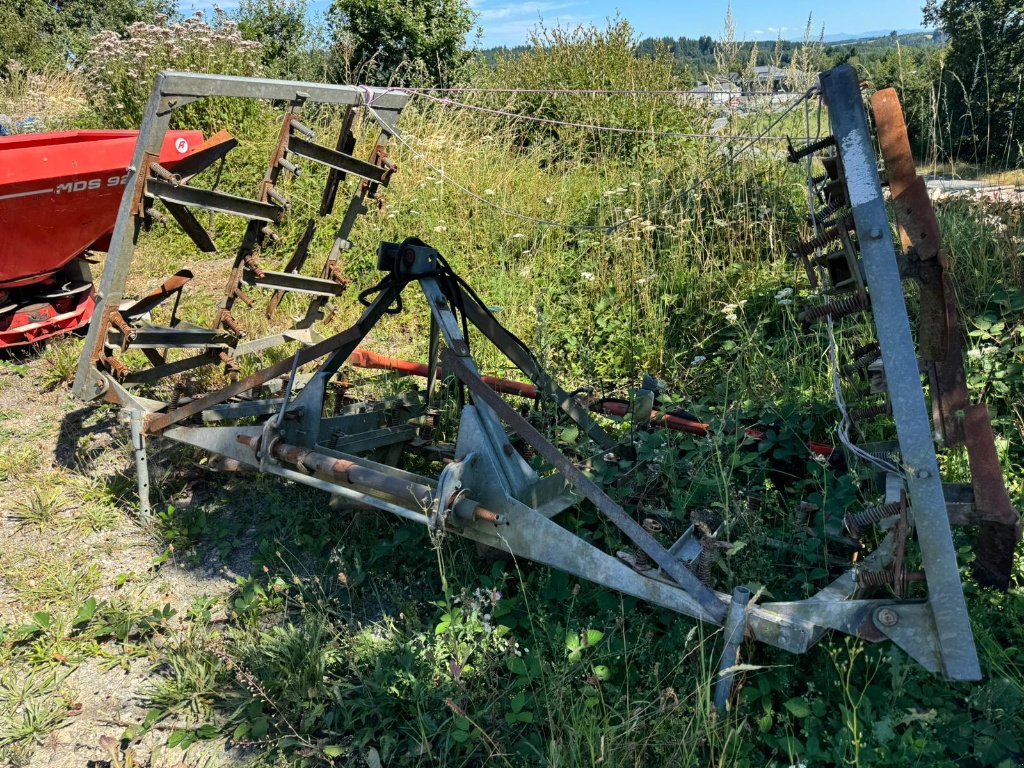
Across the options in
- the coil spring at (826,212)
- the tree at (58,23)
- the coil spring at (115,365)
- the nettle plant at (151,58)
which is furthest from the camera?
the tree at (58,23)

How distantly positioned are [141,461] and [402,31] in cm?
1111

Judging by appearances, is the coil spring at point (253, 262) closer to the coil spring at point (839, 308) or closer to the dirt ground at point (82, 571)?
the dirt ground at point (82, 571)

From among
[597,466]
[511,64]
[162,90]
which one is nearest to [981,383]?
[597,466]

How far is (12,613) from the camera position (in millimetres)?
3225

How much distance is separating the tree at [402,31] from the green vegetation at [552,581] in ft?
27.8

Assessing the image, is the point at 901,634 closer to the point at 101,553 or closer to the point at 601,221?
the point at 101,553

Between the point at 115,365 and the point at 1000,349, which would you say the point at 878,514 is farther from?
the point at 115,365

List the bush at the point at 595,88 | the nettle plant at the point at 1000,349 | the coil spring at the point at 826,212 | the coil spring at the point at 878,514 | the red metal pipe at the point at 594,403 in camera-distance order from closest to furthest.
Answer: the coil spring at the point at 878,514, the coil spring at the point at 826,212, the red metal pipe at the point at 594,403, the nettle plant at the point at 1000,349, the bush at the point at 595,88

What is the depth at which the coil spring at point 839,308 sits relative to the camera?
6.39ft

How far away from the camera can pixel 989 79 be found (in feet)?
24.7

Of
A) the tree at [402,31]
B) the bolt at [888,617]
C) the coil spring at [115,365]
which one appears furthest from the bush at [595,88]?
the bolt at [888,617]

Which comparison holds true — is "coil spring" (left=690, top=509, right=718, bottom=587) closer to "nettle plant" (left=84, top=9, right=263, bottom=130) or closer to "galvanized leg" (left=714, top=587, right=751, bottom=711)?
"galvanized leg" (left=714, top=587, right=751, bottom=711)

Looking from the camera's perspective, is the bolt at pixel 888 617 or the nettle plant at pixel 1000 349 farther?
the nettle plant at pixel 1000 349

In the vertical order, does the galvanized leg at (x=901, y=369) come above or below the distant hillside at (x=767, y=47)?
below
